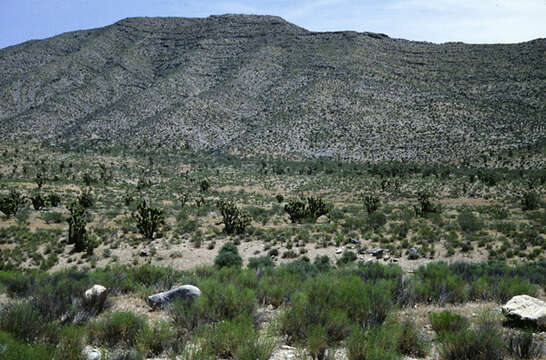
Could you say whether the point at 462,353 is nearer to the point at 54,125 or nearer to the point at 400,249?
the point at 400,249

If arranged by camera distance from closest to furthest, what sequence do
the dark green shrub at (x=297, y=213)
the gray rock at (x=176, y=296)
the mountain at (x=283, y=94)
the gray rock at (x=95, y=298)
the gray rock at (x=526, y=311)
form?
the gray rock at (x=526, y=311)
the gray rock at (x=176, y=296)
the gray rock at (x=95, y=298)
the dark green shrub at (x=297, y=213)
the mountain at (x=283, y=94)

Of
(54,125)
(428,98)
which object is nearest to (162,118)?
(54,125)

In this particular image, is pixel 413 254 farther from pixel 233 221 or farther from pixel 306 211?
pixel 306 211

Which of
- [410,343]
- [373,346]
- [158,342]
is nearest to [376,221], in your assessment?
[410,343]

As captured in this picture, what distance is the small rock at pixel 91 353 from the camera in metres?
5.23

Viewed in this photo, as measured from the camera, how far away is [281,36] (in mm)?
102438

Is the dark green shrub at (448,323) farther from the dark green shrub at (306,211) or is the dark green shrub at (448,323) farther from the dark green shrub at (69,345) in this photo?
the dark green shrub at (306,211)

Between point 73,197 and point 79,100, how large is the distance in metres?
57.2

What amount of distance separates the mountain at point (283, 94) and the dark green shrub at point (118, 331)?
54406 millimetres

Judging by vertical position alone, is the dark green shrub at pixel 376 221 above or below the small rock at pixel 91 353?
below

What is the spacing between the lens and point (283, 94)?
7956 cm

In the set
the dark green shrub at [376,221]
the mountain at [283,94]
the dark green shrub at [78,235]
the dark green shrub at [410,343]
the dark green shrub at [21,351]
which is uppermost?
the mountain at [283,94]

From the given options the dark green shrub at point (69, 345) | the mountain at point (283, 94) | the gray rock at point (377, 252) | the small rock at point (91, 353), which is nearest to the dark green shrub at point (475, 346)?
the small rock at point (91, 353)

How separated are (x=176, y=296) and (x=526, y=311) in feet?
21.4
